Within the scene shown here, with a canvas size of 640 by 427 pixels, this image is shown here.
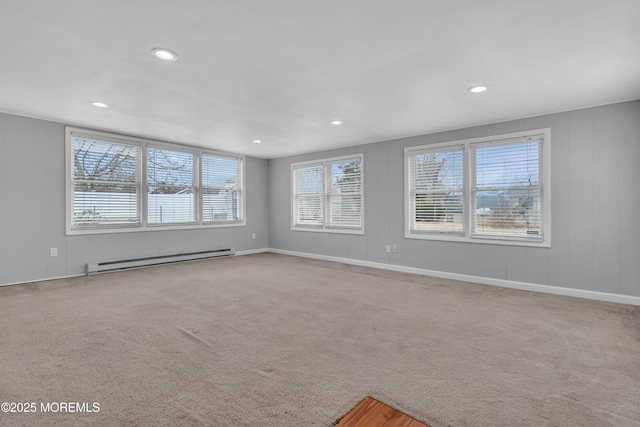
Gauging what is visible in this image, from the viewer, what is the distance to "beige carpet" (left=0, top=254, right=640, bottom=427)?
162 cm

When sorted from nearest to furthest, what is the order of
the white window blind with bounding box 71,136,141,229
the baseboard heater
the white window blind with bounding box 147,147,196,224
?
the white window blind with bounding box 71,136,141,229
the baseboard heater
the white window blind with bounding box 147,147,196,224

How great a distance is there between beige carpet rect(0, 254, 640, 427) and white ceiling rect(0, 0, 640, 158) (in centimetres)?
234

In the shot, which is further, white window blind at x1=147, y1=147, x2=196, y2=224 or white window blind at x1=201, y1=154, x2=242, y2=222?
white window blind at x1=201, y1=154, x2=242, y2=222

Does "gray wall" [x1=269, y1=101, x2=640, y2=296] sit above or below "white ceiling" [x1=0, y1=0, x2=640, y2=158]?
below

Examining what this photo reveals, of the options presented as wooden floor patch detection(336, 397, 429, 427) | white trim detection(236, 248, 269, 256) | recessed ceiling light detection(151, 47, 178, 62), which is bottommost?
wooden floor patch detection(336, 397, 429, 427)

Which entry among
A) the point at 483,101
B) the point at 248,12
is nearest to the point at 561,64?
the point at 483,101

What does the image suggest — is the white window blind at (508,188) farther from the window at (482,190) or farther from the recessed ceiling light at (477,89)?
the recessed ceiling light at (477,89)

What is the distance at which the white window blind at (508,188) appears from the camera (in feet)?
13.4

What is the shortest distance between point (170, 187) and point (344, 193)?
3.41m

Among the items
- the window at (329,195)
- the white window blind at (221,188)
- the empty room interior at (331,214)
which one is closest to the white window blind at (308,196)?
the window at (329,195)

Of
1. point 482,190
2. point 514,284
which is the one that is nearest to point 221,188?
point 482,190

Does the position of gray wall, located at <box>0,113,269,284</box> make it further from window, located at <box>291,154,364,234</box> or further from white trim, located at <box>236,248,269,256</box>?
window, located at <box>291,154,364,234</box>

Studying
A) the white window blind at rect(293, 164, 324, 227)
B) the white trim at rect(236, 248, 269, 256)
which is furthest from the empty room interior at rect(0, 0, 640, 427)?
the white trim at rect(236, 248, 269, 256)

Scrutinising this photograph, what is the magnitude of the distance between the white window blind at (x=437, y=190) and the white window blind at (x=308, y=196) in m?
2.08
